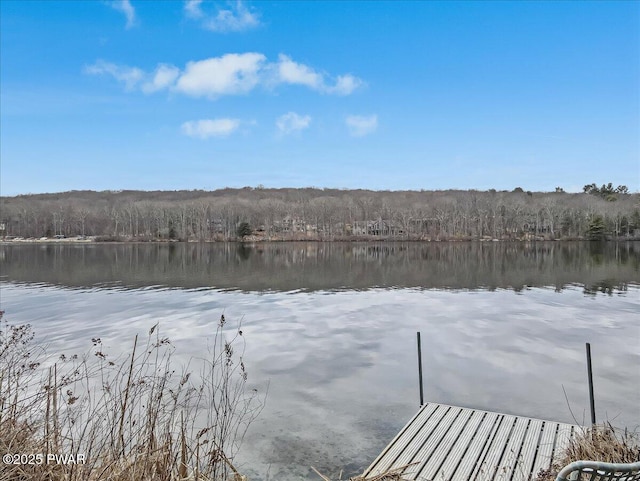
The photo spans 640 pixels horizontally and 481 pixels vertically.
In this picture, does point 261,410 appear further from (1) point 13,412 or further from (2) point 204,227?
(2) point 204,227

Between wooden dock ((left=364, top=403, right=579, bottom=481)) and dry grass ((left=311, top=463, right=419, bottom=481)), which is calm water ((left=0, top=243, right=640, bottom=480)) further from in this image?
dry grass ((left=311, top=463, right=419, bottom=481))

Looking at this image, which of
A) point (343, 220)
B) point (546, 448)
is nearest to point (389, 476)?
point (546, 448)

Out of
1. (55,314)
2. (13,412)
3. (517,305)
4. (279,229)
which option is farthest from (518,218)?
(13,412)

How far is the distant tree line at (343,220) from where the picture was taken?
91.2m

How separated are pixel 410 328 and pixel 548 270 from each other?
21.6 m

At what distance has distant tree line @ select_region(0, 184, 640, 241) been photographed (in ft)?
299

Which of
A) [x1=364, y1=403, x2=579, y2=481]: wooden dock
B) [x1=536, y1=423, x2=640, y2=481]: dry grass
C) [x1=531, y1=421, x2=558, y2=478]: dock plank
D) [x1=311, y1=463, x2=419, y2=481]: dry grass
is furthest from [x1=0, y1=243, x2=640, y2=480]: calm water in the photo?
[x1=536, y1=423, x2=640, y2=481]: dry grass

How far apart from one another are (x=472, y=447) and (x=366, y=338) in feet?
22.1

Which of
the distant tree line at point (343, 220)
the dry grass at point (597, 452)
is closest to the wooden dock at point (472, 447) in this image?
the dry grass at point (597, 452)

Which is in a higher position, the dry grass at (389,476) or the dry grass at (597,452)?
the dry grass at (597,452)

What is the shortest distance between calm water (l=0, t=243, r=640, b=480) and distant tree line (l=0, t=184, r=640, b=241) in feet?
239

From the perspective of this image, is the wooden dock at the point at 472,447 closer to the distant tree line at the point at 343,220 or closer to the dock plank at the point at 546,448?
the dock plank at the point at 546,448

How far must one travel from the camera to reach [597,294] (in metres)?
19.1

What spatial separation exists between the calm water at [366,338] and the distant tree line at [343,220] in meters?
72.7
